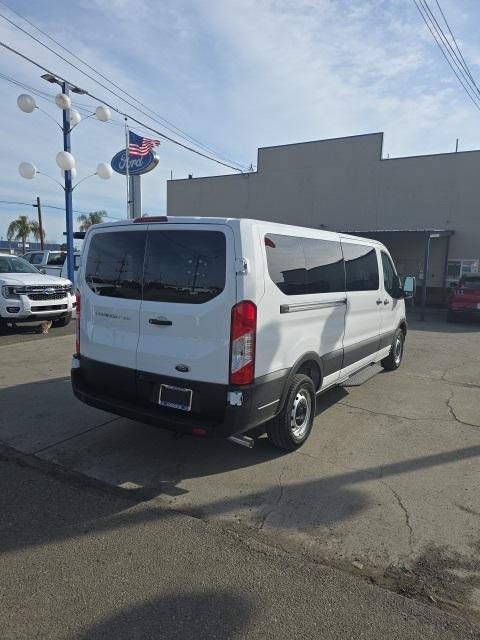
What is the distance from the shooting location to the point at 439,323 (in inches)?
603

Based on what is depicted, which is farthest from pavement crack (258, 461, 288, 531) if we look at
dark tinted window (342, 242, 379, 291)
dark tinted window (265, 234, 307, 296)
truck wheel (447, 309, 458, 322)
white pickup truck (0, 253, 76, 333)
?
truck wheel (447, 309, 458, 322)

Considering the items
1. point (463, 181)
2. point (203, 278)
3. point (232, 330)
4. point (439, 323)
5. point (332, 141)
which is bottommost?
point (439, 323)

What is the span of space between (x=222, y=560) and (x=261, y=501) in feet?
2.53

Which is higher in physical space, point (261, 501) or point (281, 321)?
point (281, 321)

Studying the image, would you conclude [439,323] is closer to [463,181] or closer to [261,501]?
[463,181]

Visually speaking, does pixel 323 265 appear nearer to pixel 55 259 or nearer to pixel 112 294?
pixel 112 294

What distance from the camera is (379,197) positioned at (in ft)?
70.9

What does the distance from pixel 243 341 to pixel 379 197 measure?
65.9 ft

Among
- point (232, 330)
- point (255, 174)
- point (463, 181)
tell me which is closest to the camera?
point (232, 330)

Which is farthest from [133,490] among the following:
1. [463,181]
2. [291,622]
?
[463,181]

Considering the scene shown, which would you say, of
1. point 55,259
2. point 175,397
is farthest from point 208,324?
point 55,259

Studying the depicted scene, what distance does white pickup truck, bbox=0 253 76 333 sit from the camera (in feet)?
32.4

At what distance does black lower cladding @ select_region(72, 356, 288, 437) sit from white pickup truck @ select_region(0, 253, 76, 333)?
648 cm

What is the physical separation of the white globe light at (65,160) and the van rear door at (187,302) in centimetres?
1101
